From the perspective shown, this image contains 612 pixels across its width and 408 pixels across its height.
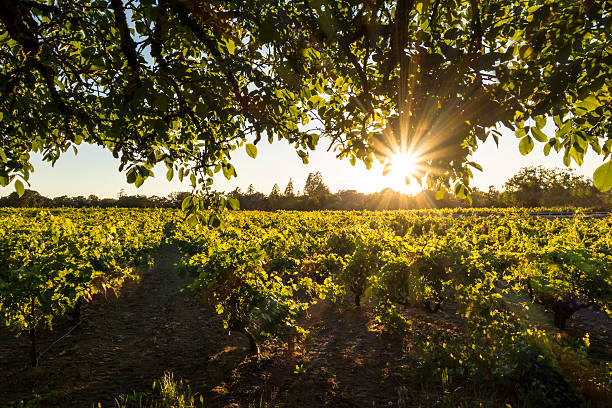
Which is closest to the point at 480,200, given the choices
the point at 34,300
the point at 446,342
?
the point at 446,342

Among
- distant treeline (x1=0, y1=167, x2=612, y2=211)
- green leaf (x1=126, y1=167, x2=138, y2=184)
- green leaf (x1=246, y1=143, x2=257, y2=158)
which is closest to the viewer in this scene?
green leaf (x1=126, y1=167, x2=138, y2=184)

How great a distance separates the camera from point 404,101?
224 centimetres

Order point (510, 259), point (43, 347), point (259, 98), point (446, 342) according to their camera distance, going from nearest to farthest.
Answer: point (259, 98) < point (446, 342) < point (43, 347) < point (510, 259)

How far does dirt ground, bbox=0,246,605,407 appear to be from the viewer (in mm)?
4402

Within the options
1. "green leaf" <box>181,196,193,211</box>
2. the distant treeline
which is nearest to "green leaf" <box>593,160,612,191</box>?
"green leaf" <box>181,196,193,211</box>

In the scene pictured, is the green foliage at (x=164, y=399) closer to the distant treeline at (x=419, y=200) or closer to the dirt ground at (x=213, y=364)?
the dirt ground at (x=213, y=364)

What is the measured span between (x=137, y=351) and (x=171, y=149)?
432cm

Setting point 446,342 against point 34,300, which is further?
point 446,342

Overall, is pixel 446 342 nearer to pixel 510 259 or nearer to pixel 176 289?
pixel 510 259

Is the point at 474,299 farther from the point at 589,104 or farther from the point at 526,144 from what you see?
the point at 589,104

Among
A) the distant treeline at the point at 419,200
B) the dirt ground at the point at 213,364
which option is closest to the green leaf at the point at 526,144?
the dirt ground at the point at 213,364

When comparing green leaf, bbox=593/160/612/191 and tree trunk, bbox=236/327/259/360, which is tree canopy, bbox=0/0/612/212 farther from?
tree trunk, bbox=236/327/259/360

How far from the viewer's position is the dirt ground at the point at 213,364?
4.40 meters

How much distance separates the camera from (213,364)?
5.42 meters
